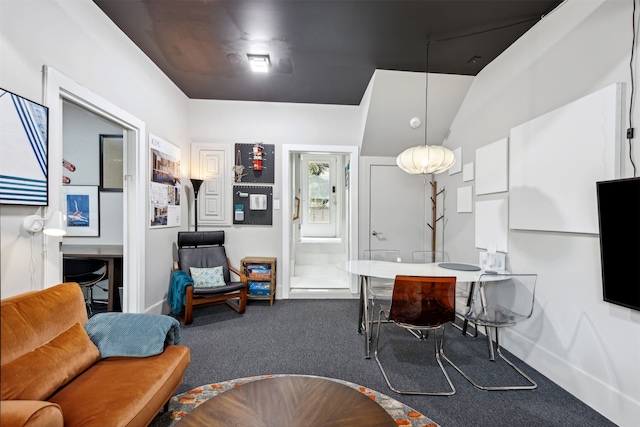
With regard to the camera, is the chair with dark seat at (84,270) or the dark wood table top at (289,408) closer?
the dark wood table top at (289,408)

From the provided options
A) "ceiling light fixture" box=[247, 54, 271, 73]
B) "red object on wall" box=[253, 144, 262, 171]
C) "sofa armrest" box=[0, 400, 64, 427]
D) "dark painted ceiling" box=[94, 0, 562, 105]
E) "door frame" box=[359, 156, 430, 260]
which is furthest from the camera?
"door frame" box=[359, 156, 430, 260]

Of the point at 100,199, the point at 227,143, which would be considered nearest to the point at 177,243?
the point at 100,199

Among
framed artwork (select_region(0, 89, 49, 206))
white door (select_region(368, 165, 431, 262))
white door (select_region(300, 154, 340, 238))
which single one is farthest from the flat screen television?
white door (select_region(300, 154, 340, 238))

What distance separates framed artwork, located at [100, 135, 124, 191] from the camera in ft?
11.6

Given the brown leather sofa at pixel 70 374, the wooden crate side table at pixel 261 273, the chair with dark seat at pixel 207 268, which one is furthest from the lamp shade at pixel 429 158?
the brown leather sofa at pixel 70 374

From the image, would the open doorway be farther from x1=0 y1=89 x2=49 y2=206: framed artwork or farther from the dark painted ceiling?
x1=0 y1=89 x2=49 y2=206: framed artwork

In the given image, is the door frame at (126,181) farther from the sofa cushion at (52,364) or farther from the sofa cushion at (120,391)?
the sofa cushion at (120,391)

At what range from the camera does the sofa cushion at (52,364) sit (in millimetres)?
1122

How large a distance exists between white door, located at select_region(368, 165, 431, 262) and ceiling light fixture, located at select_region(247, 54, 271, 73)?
80.6 inches

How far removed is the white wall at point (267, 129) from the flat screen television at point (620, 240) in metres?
3.00

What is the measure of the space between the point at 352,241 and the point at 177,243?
8.00ft

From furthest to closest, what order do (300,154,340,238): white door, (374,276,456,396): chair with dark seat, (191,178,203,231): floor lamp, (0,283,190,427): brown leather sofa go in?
(300,154,340,238): white door → (191,178,203,231): floor lamp → (374,276,456,396): chair with dark seat → (0,283,190,427): brown leather sofa

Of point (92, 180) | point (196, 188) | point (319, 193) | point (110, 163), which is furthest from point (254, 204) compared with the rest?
point (319, 193)

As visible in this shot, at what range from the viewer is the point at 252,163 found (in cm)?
409
